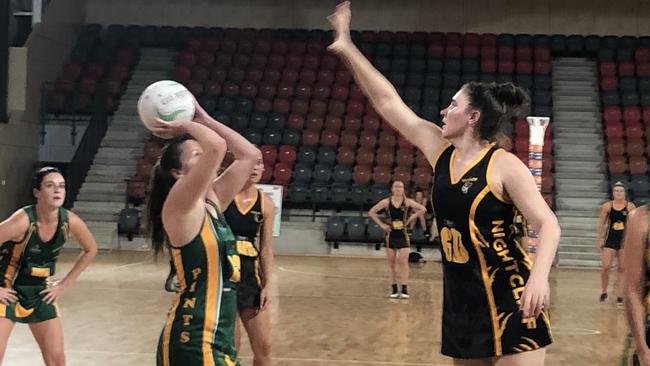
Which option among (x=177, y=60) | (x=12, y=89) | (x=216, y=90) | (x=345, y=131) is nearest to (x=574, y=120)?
(x=345, y=131)

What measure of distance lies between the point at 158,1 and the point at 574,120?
1262 centimetres

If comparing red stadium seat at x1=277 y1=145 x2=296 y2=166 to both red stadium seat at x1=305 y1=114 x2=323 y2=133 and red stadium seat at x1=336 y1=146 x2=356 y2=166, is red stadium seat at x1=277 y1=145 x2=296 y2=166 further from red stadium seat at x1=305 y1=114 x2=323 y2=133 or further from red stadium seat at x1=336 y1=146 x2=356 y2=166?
red stadium seat at x1=336 y1=146 x2=356 y2=166

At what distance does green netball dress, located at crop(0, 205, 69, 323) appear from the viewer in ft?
16.5

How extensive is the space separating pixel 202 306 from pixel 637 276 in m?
1.65

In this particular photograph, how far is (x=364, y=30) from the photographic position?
963 inches

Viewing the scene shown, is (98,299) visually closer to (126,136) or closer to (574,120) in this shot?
(126,136)

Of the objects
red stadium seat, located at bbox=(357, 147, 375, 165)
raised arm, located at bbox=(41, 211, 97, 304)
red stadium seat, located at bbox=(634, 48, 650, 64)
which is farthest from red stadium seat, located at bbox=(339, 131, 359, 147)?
raised arm, located at bbox=(41, 211, 97, 304)

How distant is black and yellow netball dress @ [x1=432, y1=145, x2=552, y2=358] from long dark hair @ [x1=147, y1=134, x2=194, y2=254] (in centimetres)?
103

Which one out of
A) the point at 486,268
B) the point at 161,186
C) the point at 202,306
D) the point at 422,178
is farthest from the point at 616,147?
the point at 202,306

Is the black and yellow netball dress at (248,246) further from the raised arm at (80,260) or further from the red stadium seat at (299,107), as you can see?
the red stadium seat at (299,107)

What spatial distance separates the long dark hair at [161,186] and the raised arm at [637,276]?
1711mm

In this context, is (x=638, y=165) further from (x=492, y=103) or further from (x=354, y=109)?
(x=492, y=103)

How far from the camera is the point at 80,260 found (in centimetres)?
556

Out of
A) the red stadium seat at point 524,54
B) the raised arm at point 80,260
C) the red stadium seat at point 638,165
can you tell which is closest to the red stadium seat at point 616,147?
the red stadium seat at point 638,165
